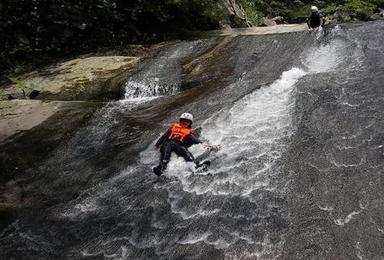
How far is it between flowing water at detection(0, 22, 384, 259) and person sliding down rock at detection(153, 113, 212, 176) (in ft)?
0.75

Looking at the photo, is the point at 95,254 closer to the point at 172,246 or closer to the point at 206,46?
the point at 172,246

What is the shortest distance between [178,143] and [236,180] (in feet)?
4.96

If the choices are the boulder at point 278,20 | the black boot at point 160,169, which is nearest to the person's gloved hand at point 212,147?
the black boot at point 160,169

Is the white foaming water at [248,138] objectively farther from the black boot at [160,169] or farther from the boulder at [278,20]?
the boulder at [278,20]

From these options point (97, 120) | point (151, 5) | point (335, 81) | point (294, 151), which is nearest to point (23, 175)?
point (97, 120)

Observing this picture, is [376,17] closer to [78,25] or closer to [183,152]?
[78,25]

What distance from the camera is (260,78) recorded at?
12.5 meters

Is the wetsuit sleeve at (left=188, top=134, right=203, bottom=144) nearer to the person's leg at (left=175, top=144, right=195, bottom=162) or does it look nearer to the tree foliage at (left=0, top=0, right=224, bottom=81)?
the person's leg at (left=175, top=144, right=195, bottom=162)

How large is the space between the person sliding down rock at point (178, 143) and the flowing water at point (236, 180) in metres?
0.23

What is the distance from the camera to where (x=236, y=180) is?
26.1 feet

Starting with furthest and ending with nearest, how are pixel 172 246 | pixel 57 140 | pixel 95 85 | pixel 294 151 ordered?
pixel 95 85 → pixel 57 140 → pixel 294 151 → pixel 172 246

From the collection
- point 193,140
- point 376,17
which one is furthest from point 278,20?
point 193,140

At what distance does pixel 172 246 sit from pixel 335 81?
6511 mm

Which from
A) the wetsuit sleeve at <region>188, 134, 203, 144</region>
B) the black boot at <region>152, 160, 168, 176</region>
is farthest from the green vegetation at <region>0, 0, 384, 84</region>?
the black boot at <region>152, 160, 168, 176</region>
